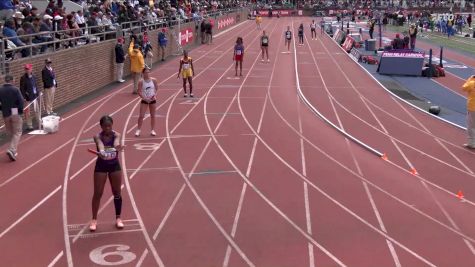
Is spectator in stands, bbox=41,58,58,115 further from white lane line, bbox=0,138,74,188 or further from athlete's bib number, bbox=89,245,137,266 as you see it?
athlete's bib number, bbox=89,245,137,266

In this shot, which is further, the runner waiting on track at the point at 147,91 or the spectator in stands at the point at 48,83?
the spectator in stands at the point at 48,83

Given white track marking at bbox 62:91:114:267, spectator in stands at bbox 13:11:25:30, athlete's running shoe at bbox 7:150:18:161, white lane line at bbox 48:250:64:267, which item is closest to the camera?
white lane line at bbox 48:250:64:267

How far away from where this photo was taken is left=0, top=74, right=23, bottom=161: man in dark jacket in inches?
483

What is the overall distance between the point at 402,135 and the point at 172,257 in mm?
9186

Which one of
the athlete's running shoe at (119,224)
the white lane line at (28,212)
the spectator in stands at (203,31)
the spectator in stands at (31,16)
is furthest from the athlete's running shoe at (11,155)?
the spectator in stands at (203,31)

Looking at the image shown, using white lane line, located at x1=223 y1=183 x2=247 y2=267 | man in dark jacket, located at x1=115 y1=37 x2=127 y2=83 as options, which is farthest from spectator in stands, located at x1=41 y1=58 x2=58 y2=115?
white lane line, located at x1=223 y1=183 x2=247 y2=267

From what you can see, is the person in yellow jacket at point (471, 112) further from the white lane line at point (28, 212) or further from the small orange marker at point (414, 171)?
the white lane line at point (28, 212)

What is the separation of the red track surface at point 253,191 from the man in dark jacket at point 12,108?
1.30 feet

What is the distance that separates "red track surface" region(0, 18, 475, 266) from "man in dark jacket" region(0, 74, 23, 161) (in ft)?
1.30

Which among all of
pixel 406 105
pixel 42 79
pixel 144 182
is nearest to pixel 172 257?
pixel 144 182

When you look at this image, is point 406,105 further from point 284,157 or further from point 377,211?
point 377,211

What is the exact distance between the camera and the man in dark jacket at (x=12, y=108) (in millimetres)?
12273

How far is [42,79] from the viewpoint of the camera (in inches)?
656

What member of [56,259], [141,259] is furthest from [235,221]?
[56,259]
